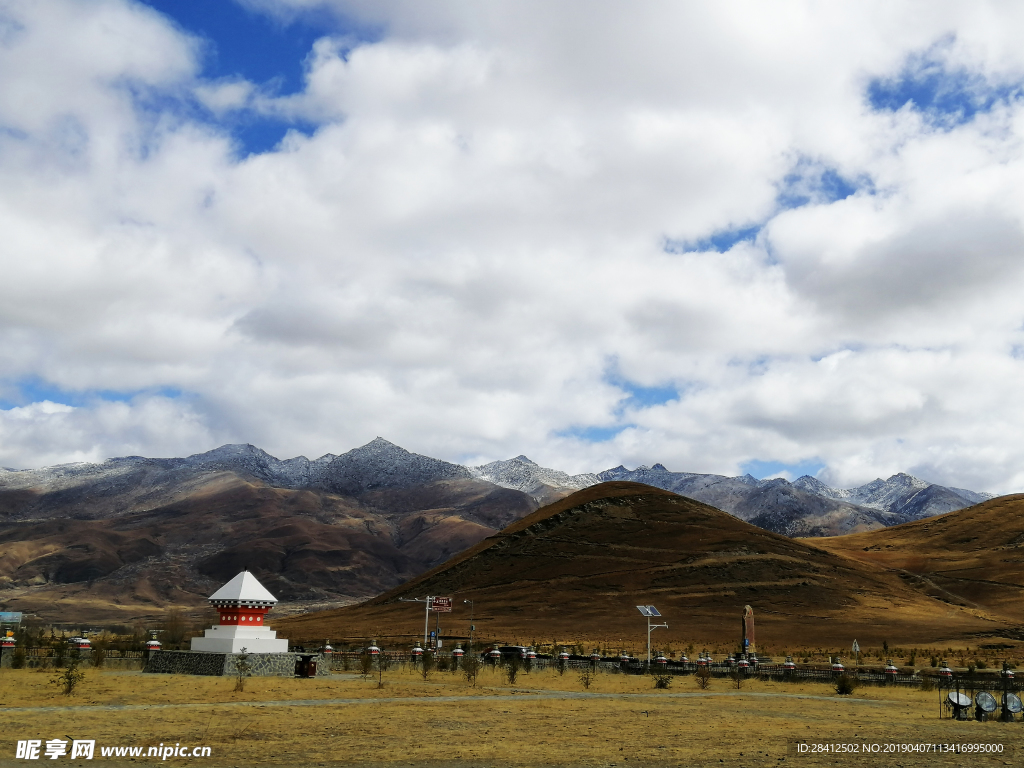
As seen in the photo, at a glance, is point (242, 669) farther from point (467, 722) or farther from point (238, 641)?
point (467, 722)

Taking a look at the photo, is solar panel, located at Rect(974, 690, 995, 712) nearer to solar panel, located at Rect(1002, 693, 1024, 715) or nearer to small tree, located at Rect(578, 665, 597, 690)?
solar panel, located at Rect(1002, 693, 1024, 715)

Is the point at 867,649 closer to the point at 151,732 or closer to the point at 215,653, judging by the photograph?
the point at 215,653

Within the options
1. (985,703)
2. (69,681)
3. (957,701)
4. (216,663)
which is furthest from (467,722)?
(216,663)

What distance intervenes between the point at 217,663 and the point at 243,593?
4.32 m

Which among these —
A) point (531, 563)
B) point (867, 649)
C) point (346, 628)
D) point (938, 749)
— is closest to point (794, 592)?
point (867, 649)

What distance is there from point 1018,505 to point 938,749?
15195 centimetres

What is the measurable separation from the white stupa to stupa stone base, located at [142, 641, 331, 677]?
0.94m

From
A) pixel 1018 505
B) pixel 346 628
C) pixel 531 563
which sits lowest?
pixel 346 628

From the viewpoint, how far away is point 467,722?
981 inches

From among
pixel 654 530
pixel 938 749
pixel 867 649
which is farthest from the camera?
pixel 654 530

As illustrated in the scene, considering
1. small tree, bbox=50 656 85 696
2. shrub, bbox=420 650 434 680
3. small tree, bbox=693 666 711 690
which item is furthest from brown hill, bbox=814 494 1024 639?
small tree, bbox=50 656 85 696

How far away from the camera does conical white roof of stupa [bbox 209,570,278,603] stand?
1663 inches

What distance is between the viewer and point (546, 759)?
61.4 ft

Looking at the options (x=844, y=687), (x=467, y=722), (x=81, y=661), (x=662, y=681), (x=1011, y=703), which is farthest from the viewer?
(x=81, y=661)
